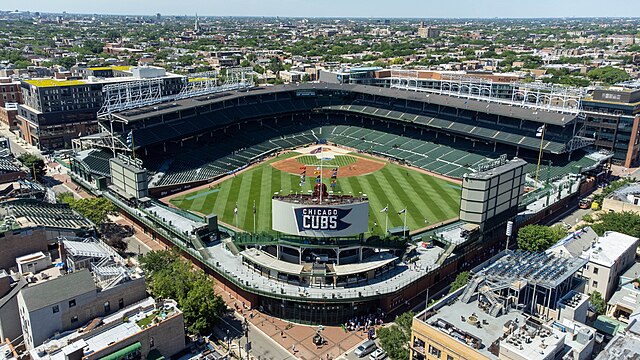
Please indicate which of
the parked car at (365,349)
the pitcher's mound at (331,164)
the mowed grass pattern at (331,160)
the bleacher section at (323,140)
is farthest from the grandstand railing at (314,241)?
the mowed grass pattern at (331,160)

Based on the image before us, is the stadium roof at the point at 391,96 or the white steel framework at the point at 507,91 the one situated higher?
the white steel framework at the point at 507,91

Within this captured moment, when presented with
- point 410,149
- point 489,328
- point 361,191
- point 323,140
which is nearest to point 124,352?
point 489,328

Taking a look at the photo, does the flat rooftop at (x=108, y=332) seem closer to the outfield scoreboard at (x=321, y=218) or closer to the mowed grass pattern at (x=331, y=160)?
the outfield scoreboard at (x=321, y=218)

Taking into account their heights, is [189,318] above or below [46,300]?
below

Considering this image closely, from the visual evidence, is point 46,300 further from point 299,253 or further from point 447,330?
point 447,330

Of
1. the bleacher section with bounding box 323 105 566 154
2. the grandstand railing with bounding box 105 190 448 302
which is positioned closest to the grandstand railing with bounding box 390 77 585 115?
the bleacher section with bounding box 323 105 566 154

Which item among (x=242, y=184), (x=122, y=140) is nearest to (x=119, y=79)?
(x=122, y=140)

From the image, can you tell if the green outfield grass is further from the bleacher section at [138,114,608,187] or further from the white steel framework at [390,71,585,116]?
the white steel framework at [390,71,585,116]
